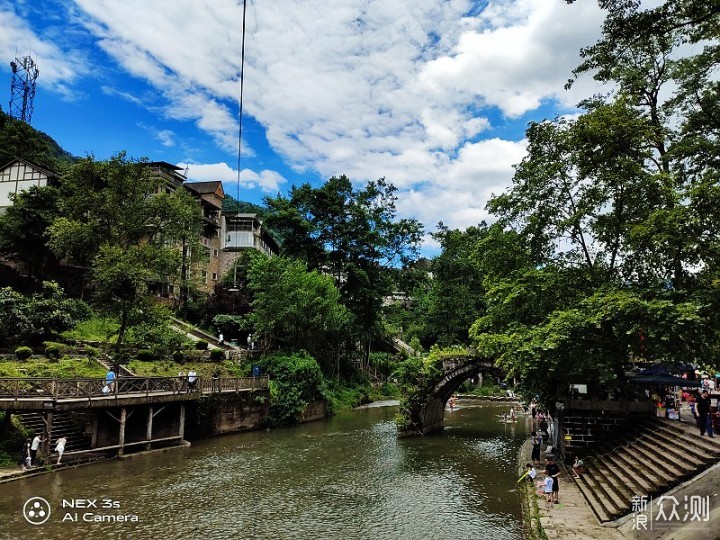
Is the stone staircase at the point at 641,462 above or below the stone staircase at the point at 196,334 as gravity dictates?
below

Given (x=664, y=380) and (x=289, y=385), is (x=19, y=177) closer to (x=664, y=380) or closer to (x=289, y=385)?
(x=289, y=385)

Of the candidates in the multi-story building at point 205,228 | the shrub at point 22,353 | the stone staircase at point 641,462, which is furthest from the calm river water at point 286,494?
the multi-story building at point 205,228

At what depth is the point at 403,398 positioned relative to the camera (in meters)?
30.8

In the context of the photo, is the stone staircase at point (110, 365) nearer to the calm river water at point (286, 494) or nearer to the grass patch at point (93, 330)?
the grass patch at point (93, 330)

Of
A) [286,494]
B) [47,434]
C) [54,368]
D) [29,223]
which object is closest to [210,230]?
[29,223]

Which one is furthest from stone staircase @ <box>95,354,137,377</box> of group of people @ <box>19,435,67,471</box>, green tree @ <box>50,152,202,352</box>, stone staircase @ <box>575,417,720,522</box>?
stone staircase @ <box>575,417,720,522</box>

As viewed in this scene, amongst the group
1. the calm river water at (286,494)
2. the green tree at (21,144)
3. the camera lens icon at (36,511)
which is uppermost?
the green tree at (21,144)

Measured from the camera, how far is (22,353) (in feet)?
92.5

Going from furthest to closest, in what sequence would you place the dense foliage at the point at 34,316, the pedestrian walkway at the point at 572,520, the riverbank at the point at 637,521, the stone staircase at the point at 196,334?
the stone staircase at the point at 196,334 → the dense foliage at the point at 34,316 → the pedestrian walkway at the point at 572,520 → the riverbank at the point at 637,521

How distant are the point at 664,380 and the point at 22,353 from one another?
33419 mm

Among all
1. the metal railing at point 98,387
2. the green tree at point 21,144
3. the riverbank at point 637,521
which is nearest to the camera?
the riverbank at point 637,521

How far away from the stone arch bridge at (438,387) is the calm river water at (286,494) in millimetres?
2325

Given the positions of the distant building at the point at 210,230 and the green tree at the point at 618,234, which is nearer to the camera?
the green tree at the point at 618,234

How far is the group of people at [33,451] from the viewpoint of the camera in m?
19.6
